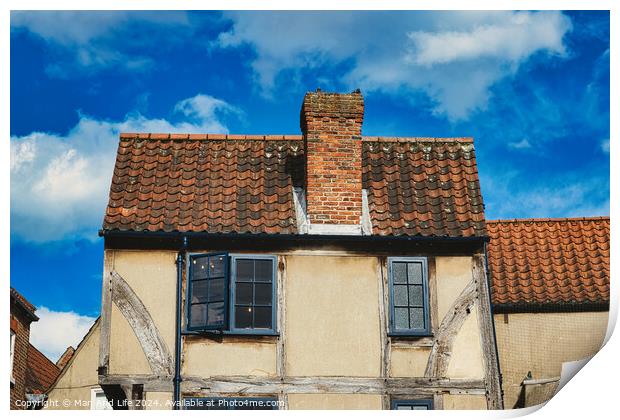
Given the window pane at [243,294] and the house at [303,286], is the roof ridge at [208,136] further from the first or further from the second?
the window pane at [243,294]

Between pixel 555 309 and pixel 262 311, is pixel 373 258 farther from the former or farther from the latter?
pixel 555 309

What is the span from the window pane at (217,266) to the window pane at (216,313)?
0.45m

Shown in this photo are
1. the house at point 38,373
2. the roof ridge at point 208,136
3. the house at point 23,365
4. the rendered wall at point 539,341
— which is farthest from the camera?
the house at point 38,373

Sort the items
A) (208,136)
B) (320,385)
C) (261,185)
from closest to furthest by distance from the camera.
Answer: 1. (320,385)
2. (261,185)
3. (208,136)

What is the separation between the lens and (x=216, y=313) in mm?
11852

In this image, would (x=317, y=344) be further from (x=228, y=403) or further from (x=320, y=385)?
(x=228, y=403)

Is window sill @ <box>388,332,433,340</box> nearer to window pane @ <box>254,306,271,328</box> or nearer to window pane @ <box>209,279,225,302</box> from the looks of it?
window pane @ <box>254,306,271,328</box>

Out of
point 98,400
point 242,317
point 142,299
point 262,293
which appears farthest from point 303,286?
point 98,400

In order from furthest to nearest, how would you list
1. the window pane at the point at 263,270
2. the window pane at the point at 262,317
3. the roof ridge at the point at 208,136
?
the roof ridge at the point at 208,136 < the window pane at the point at 263,270 < the window pane at the point at 262,317

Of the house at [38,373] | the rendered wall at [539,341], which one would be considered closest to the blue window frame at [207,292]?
the rendered wall at [539,341]

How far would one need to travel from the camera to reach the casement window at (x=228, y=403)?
11516 millimetres

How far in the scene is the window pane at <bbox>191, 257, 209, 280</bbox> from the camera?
39.7ft

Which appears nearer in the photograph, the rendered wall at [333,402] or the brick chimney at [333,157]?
the rendered wall at [333,402]

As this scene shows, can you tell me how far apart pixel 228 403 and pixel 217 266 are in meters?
1.99
